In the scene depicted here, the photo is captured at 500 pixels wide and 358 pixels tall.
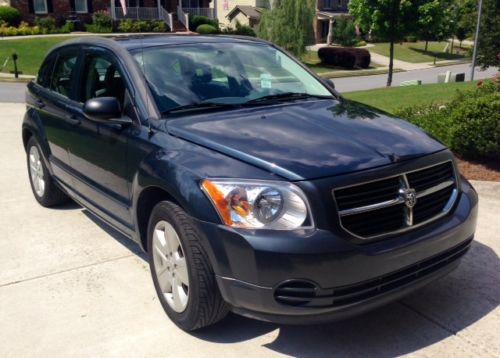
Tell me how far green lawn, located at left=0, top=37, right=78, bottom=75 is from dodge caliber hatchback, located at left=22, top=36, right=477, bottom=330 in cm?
2611

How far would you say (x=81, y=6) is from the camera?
41094 mm

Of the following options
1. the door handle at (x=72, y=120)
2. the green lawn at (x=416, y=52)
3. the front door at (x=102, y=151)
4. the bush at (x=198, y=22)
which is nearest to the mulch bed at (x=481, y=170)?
the front door at (x=102, y=151)

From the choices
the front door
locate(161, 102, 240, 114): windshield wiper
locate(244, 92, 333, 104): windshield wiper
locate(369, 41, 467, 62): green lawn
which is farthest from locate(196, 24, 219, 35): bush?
locate(161, 102, 240, 114): windshield wiper

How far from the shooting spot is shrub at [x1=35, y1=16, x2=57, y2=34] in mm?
37062

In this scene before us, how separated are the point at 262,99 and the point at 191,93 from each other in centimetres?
53

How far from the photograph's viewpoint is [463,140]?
6.65 metres

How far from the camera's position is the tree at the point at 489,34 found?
23.2 metres

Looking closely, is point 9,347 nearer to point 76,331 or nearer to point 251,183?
point 76,331

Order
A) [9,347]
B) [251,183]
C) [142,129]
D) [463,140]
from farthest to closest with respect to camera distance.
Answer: [463,140] < [142,129] < [9,347] < [251,183]

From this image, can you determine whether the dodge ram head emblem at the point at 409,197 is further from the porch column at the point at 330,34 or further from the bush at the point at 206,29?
the porch column at the point at 330,34

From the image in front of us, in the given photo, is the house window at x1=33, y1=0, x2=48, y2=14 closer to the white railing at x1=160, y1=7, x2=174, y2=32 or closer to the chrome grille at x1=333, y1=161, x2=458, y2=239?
the white railing at x1=160, y1=7, x2=174, y2=32

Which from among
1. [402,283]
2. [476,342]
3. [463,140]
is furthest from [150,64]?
[463,140]

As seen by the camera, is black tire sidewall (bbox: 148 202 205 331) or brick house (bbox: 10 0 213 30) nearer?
black tire sidewall (bbox: 148 202 205 331)

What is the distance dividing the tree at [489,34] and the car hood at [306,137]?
849 inches
